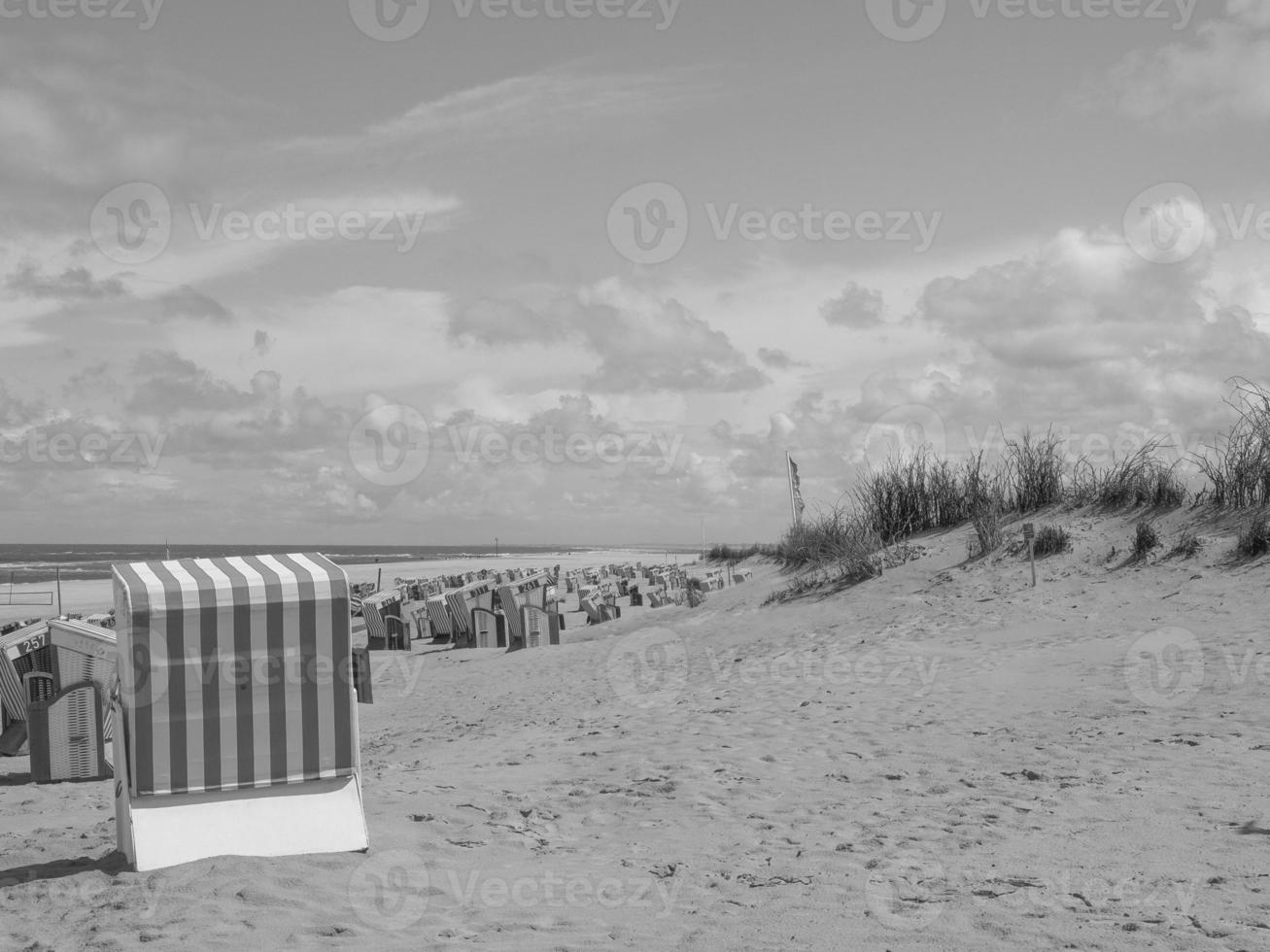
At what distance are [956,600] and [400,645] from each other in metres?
8.63

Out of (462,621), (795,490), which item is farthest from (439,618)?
(795,490)

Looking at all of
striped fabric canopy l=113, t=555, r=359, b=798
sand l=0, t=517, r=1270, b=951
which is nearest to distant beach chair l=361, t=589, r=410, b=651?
sand l=0, t=517, r=1270, b=951

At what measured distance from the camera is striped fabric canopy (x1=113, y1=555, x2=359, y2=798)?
15.8ft

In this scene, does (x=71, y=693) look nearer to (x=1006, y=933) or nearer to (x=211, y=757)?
(x=211, y=757)

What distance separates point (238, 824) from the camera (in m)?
4.83

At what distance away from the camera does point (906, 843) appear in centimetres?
510

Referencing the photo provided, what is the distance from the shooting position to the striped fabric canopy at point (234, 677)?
4820mm

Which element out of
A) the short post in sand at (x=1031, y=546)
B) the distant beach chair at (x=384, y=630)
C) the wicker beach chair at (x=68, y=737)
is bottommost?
the distant beach chair at (x=384, y=630)

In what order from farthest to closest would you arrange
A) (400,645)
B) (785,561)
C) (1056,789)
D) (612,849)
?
(785,561) → (400,645) → (1056,789) → (612,849)

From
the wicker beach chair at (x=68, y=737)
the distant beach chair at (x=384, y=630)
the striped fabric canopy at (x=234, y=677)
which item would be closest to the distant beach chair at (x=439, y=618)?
the distant beach chair at (x=384, y=630)

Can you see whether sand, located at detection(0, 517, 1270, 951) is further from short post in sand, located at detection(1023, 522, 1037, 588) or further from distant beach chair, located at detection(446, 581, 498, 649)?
distant beach chair, located at detection(446, 581, 498, 649)

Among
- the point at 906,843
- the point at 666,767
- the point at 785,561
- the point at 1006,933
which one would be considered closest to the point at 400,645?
the point at 785,561

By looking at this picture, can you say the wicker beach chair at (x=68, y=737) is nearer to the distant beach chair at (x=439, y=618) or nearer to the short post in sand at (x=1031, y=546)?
the distant beach chair at (x=439, y=618)

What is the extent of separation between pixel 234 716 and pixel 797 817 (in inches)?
114
